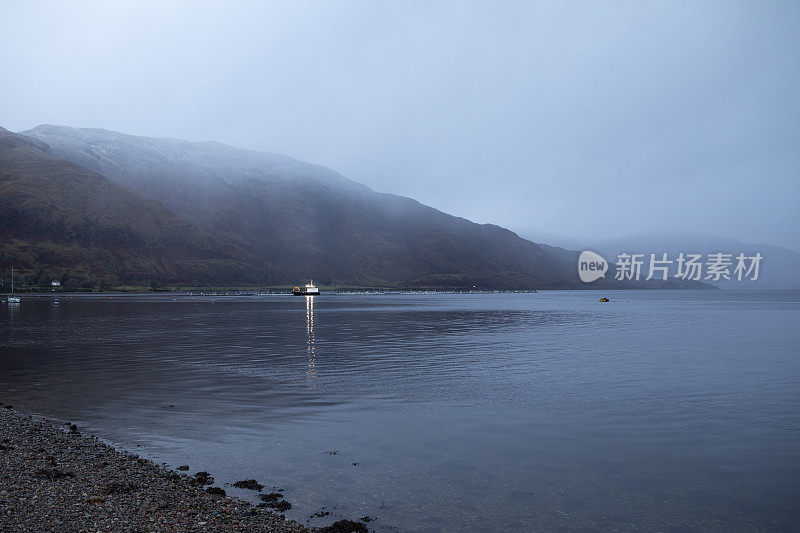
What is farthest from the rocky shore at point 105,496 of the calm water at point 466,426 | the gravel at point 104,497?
the calm water at point 466,426

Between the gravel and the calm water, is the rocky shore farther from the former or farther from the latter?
the calm water

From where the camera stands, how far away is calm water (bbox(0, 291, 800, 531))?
14.0 m

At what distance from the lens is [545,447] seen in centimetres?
1883

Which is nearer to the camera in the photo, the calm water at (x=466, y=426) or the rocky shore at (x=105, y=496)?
the rocky shore at (x=105, y=496)

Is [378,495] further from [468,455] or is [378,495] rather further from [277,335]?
[277,335]

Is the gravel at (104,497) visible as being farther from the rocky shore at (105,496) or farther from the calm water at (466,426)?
the calm water at (466,426)

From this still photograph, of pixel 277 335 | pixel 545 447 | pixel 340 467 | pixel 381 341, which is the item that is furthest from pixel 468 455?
pixel 277 335

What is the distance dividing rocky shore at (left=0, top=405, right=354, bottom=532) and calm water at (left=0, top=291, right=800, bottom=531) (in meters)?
1.18

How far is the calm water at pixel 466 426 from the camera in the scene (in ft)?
45.9

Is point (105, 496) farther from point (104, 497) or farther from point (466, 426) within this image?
point (466, 426)

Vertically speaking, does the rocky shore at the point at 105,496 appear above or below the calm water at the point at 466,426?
above

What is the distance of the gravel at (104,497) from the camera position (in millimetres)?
11898

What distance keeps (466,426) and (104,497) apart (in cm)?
1263

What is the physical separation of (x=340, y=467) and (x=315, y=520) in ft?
12.6
